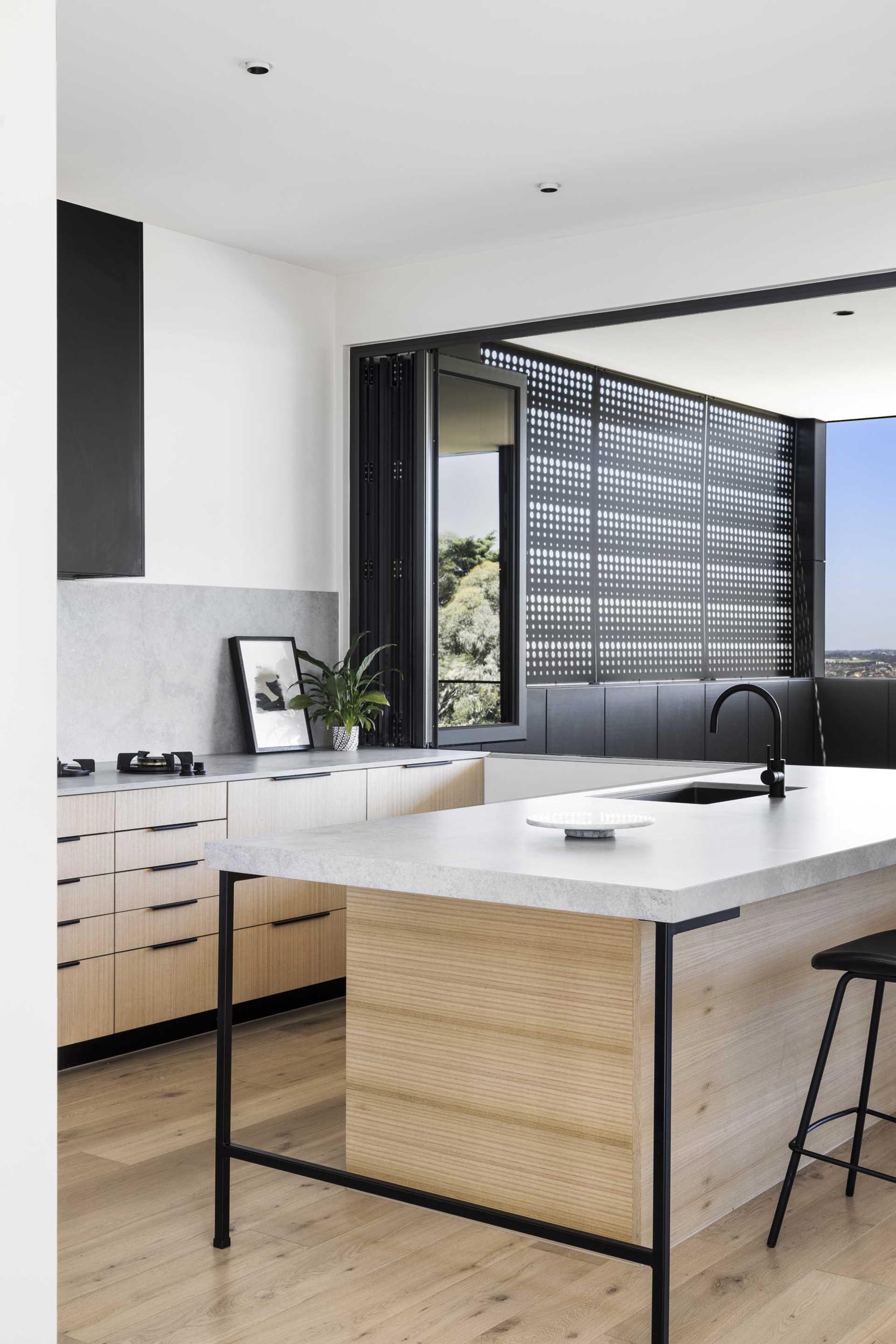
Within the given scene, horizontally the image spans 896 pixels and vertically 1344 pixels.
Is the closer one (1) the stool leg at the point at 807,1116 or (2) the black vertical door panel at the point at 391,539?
(1) the stool leg at the point at 807,1116

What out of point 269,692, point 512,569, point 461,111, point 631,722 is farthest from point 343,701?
point 461,111

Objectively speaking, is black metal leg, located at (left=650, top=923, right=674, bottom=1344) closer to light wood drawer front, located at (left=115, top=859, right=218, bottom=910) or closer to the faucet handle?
the faucet handle

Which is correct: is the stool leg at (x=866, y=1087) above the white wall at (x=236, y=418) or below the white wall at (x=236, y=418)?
below

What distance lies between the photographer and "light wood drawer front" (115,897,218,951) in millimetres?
4246

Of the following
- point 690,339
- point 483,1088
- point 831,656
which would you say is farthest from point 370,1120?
point 831,656

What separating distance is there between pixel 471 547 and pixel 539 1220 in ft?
12.0

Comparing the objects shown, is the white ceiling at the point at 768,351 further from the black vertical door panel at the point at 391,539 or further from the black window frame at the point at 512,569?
the black vertical door panel at the point at 391,539

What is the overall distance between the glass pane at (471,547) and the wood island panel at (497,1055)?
2881mm

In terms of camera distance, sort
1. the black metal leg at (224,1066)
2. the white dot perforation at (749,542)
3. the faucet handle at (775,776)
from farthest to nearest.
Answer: the white dot perforation at (749,542), the faucet handle at (775,776), the black metal leg at (224,1066)

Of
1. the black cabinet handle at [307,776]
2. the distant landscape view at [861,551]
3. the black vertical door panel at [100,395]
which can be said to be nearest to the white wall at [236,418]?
the black vertical door panel at [100,395]

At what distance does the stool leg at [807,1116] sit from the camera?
9.31ft

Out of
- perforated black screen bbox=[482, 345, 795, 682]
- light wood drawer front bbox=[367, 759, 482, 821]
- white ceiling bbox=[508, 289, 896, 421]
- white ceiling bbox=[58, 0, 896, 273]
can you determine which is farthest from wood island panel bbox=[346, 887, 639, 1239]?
perforated black screen bbox=[482, 345, 795, 682]

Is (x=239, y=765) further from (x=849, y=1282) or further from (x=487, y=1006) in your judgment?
(x=849, y=1282)
